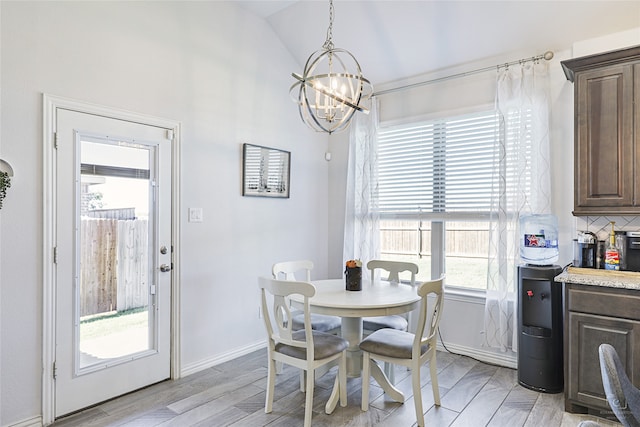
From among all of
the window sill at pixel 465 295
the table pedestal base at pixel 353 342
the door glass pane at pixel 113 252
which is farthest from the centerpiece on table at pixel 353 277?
the door glass pane at pixel 113 252

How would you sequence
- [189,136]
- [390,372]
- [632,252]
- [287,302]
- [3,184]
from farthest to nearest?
[189,136] → [390,372] → [632,252] → [287,302] → [3,184]

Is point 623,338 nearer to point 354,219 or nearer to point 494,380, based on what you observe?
point 494,380

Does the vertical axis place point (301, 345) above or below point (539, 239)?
below

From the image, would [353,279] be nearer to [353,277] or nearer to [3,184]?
[353,277]

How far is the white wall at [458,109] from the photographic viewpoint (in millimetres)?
3156

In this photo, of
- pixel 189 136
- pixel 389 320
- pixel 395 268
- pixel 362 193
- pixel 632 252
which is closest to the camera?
pixel 632 252

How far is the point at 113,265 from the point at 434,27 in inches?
132

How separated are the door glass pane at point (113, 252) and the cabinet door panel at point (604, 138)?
3323 millimetres

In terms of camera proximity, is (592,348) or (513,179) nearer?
(592,348)

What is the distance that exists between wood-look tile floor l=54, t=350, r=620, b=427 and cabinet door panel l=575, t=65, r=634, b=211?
1511 millimetres

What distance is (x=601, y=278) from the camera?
2525mm

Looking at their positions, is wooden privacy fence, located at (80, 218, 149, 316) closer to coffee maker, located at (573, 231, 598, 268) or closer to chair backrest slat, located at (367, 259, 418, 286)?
chair backrest slat, located at (367, 259, 418, 286)

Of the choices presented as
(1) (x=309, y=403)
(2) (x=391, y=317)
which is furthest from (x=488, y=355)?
(1) (x=309, y=403)

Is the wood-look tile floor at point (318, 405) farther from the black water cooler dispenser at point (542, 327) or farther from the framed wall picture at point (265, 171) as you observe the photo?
the framed wall picture at point (265, 171)
